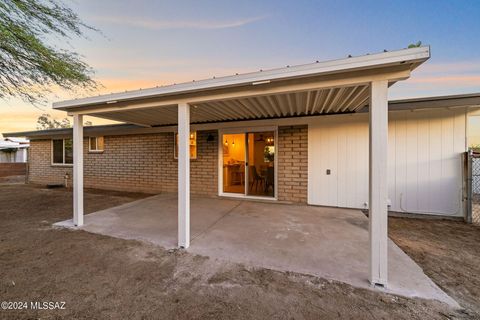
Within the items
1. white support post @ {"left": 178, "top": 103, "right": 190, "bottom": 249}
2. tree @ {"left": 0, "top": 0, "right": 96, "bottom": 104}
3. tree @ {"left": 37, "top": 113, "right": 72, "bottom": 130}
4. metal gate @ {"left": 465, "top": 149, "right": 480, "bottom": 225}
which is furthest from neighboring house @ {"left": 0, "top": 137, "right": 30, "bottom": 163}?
metal gate @ {"left": 465, "top": 149, "right": 480, "bottom": 225}

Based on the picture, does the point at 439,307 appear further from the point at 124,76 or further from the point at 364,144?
the point at 124,76

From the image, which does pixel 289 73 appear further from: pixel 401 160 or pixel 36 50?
pixel 36 50

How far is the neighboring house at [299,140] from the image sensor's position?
215cm

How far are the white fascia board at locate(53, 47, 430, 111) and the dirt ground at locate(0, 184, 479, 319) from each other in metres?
2.37

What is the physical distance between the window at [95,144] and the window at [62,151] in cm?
156

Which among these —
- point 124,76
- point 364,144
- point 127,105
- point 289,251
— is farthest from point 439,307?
point 124,76

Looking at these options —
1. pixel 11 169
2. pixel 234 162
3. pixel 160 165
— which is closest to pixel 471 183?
pixel 234 162

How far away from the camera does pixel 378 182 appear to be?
6.96 feet

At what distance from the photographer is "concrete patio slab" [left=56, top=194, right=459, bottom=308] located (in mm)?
2367

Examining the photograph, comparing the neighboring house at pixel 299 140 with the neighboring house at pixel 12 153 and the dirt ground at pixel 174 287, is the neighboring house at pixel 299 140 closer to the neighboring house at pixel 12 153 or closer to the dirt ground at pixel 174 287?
the dirt ground at pixel 174 287

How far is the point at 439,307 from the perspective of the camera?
5.93ft

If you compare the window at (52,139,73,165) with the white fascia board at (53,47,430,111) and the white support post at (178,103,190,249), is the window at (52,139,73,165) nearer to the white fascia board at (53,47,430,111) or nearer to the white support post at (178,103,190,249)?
the white fascia board at (53,47,430,111)

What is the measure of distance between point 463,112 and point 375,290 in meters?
4.77

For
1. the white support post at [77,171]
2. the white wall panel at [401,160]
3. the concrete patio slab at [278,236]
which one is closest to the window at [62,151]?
the concrete patio slab at [278,236]
